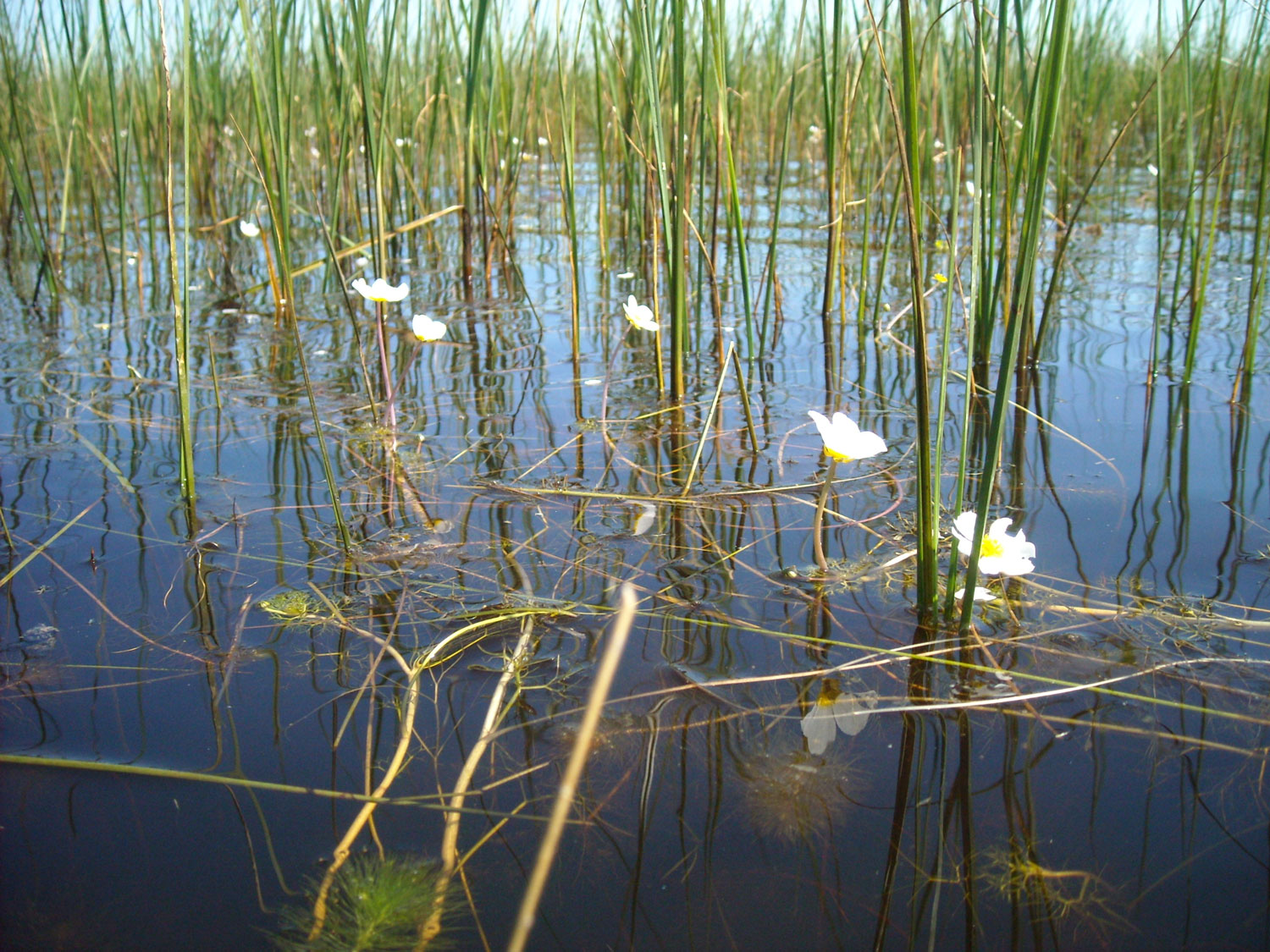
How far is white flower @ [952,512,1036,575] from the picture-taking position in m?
0.98

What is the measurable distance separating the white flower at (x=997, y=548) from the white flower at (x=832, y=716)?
201 mm

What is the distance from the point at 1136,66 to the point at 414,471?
5.78m

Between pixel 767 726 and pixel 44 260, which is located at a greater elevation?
pixel 44 260

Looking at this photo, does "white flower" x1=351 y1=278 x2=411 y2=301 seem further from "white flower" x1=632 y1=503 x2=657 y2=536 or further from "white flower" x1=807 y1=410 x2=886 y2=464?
"white flower" x1=807 y1=410 x2=886 y2=464

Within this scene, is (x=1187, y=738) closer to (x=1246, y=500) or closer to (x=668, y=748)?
(x=668, y=748)

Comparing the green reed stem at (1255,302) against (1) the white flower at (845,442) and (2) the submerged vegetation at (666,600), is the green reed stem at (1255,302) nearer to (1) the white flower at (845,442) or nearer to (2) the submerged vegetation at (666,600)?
(2) the submerged vegetation at (666,600)

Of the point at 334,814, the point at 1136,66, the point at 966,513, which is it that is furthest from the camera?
the point at 1136,66

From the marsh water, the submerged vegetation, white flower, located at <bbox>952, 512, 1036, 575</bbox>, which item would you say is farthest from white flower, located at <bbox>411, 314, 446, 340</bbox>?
white flower, located at <bbox>952, 512, 1036, 575</bbox>

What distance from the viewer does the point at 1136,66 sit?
5445 mm

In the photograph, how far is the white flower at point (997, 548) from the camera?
38.6 inches

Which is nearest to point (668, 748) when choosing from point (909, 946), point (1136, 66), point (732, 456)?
point (909, 946)

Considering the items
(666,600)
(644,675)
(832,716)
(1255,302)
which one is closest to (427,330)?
(666,600)

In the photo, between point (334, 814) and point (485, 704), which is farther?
point (485, 704)

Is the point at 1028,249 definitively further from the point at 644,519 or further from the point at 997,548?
the point at 644,519
